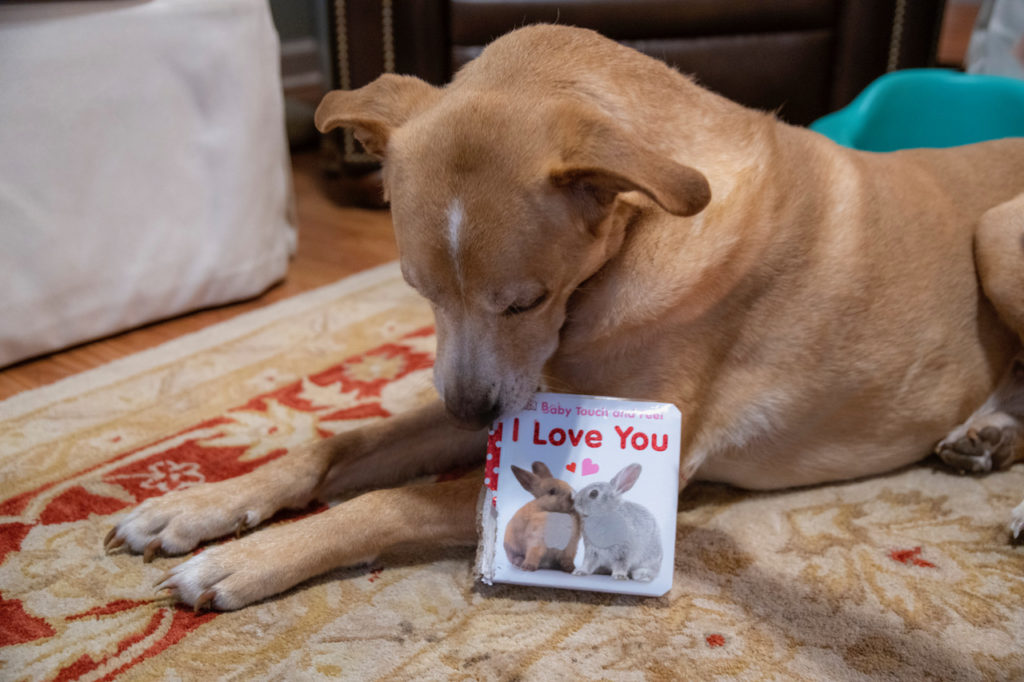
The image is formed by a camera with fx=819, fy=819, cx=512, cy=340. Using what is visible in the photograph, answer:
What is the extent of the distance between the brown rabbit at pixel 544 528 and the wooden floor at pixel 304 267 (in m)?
1.69

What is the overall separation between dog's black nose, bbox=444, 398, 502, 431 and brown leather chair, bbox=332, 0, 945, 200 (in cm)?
261

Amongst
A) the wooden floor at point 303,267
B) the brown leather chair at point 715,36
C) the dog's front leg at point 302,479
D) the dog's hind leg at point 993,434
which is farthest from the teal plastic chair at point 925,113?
the dog's front leg at point 302,479

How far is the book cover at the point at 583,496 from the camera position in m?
1.56

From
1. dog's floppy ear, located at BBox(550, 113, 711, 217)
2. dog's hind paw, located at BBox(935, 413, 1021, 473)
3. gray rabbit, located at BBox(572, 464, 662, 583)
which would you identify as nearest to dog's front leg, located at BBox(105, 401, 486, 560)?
gray rabbit, located at BBox(572, 464, 662, 583)

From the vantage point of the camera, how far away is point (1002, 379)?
208 centimetres

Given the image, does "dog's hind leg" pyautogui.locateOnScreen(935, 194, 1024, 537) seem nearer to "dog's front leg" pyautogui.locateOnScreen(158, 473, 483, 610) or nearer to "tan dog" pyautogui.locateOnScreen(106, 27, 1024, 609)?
"tan dog" pyautogui.locateOnScreen(106, 27, 1024, 609)

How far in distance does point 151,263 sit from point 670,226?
6.45 ft

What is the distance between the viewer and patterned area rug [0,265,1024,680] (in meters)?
1.45

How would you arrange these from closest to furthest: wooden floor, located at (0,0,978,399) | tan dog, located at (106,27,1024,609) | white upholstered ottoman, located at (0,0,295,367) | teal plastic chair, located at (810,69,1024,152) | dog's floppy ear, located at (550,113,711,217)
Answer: dog's floppy ear, located at (550,113,711,217) → tan dog, located at (106,27,1024,609) → white upholstered ottoman, located at (0,0,295,367) → wooden floor, located at (0,0,978,399) → teal plastic chair, located at (810,69,1024,152)

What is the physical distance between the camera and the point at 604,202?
1.48m

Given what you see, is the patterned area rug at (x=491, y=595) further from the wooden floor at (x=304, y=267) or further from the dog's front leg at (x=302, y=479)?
the wooden floor at (x=304, y=267)

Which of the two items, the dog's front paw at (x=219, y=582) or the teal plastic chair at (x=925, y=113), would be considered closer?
the dog's front paw at (x=219, y=582)

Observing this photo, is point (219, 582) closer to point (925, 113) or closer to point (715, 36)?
point (925, 113)

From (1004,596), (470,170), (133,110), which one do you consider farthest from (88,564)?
(1004,596)
